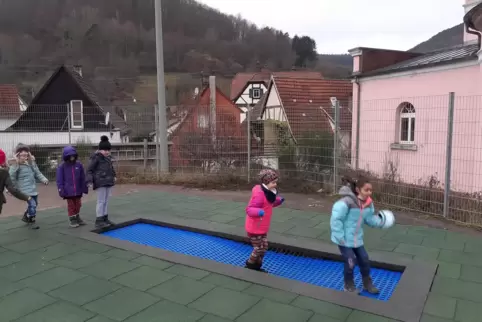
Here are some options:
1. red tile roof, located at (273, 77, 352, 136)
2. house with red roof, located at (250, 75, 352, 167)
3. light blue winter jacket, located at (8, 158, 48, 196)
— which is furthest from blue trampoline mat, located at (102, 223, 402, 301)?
red tile roof, located at (273, 77, 352, 136)

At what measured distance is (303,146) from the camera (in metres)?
10.1

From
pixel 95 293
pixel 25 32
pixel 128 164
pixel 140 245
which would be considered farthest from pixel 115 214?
pixel 25 32

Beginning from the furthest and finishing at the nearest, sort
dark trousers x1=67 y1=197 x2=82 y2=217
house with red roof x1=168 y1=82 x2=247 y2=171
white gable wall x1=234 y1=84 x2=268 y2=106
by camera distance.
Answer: white gable wall x1=234 y1=84 x2=268 y2=106 → house with red roof x1=168 y1=82 x2=247 y2=171 → dark trousers x1=67 y1=197 x2=82 y2=217

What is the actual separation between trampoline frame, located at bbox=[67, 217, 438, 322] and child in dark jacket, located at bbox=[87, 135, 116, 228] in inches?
9.0

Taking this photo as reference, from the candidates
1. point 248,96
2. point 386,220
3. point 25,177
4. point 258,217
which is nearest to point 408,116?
point 386,220

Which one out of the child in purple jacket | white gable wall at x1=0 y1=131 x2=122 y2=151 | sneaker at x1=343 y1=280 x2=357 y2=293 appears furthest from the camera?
white gable wall at x1=0 y1=131 x2=122 y2=151

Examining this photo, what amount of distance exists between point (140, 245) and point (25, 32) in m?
61.1

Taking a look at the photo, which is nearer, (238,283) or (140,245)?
(238,283)

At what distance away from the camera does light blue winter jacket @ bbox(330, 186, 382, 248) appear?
12.3 ft

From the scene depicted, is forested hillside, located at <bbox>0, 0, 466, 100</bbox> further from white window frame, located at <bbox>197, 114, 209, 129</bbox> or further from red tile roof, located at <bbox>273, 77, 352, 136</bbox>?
white window frame, located at <bbox>197, 114, 209, 129</bbox>

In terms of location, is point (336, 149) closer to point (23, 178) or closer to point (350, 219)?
point (350, 219)

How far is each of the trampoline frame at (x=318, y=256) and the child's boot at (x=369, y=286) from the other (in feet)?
0.58

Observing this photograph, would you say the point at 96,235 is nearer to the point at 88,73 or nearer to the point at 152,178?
the point at 152,178

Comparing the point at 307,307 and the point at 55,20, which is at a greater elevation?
the point at 55,20
